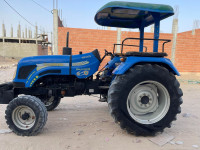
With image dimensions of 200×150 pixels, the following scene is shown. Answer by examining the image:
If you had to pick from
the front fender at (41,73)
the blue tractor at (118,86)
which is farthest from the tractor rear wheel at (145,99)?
the front fender at (41,73)

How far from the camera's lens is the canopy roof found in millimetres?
2250

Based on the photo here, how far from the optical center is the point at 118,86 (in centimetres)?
224

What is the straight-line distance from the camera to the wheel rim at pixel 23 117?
2.39 m

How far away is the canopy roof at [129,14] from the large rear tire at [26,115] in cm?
178

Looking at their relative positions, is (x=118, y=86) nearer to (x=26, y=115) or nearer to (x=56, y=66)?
(x=56, y=66)

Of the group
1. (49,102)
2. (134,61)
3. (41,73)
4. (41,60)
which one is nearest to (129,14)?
(134,61)

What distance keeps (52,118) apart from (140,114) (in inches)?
66.7

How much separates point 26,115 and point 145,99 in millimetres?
1894

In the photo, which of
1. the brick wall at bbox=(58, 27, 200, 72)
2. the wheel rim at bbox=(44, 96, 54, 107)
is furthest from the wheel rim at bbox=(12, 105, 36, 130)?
the brick wall at bbox=(58, 27, 200, 72)

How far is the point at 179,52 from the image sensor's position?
31.6 ft

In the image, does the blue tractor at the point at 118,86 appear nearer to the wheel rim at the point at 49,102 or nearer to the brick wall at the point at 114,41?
the wheel rim at the point at 49,102

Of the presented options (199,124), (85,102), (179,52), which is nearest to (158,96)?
(199,124)

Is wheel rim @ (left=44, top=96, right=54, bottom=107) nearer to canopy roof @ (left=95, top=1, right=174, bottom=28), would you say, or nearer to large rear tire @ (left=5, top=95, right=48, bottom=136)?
large rear tire @ (left=5, top=95, right=48, bottom=136)

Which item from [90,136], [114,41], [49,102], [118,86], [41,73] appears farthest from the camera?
[114,41]
